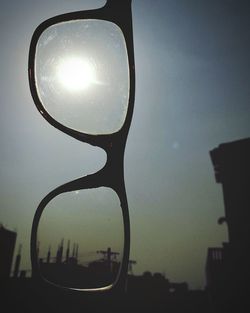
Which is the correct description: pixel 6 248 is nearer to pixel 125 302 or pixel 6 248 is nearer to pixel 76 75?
pixel 125 302

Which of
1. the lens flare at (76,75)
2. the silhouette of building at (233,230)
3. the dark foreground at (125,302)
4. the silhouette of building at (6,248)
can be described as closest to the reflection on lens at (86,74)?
the lens flare at (76,75)

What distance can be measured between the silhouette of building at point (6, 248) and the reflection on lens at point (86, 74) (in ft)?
37.2

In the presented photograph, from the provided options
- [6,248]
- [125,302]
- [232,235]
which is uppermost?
[232,235]

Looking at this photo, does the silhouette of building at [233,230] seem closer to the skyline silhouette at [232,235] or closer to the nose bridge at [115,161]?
the skyline silhouette at [232,235]

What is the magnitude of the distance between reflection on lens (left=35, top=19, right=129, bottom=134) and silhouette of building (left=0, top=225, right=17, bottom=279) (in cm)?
1134

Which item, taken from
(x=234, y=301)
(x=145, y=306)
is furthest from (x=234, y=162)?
(x=145, y=306)

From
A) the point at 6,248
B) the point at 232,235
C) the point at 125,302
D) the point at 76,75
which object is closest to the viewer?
the point at 76,75

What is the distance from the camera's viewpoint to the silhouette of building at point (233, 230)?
18.8 ft

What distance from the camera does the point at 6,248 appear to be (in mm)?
10805

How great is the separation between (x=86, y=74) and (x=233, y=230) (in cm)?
706

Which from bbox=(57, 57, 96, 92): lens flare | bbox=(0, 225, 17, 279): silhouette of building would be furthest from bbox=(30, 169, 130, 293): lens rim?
bbox=(0, 225, 17, 279): silhouette of building

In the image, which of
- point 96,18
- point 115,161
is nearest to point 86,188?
point 115,161

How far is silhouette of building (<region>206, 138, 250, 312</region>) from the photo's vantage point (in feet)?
18.8

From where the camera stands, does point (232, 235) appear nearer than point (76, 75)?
No
